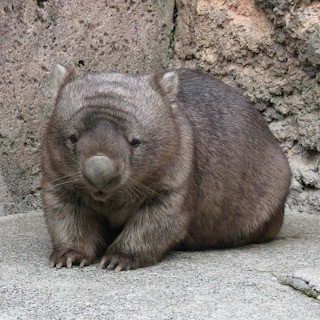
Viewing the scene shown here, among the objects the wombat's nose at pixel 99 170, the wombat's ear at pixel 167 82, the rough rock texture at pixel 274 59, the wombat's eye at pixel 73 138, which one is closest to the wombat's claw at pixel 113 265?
the wombat's nose at pixel 99 170

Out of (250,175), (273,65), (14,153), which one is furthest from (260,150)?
(14,153)

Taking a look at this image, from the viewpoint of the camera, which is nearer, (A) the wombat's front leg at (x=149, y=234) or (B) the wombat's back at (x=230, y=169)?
(A) the wombat's front leg at (x=149, y=234)

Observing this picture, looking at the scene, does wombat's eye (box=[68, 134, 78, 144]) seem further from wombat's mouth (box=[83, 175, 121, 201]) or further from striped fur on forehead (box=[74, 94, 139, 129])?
wombat's mouth (box=[83, 175, 121, 201])

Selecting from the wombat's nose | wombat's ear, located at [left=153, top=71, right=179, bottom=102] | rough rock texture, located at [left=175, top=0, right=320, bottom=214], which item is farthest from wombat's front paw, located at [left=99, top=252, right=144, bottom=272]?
rough rock texture, located at [left=175, top=0, right=320, bottom=214]

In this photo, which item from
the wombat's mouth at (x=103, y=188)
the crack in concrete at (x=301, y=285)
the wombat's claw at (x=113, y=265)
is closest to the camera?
the crack in concrete at (x=301, y=285)

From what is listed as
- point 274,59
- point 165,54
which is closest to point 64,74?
point 165,54

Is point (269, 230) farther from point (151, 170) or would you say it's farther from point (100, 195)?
point (100, 195)

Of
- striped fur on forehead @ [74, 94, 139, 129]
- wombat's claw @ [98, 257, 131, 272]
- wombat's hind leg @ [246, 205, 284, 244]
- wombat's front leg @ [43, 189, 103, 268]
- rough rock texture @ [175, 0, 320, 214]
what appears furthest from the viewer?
rough rock texture @ [175, 0, 320, 214]

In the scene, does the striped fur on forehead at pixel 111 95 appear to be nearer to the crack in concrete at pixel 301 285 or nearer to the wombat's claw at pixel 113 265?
the wombat's claw at pixel 113 265

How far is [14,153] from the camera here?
5.70 m

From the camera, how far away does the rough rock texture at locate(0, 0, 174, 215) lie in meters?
5.60

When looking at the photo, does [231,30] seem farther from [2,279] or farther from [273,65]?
[2,279]

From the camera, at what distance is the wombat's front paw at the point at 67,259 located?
15.2 feet

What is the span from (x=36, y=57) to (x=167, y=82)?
1095mm
